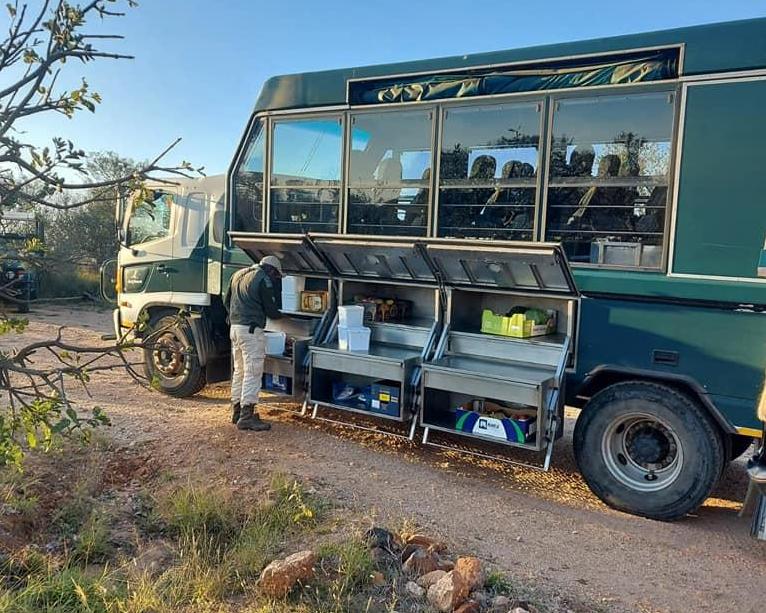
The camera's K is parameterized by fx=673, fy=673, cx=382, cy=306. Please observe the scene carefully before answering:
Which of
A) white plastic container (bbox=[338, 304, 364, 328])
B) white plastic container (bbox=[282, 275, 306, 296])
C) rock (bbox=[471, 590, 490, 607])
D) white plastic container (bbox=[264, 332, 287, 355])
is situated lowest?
rock (bbox=[471, 590, 490, 607])

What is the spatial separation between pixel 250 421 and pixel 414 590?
11.4ft

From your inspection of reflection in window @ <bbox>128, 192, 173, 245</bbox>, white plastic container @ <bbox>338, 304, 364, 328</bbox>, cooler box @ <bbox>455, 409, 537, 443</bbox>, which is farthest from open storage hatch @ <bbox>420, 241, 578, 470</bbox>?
reflection in window @ <bbox>128, 192, 173, 245</bbox>

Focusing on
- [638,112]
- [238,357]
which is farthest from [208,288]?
[638,112]

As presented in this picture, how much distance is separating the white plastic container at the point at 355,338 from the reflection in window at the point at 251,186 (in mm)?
1660

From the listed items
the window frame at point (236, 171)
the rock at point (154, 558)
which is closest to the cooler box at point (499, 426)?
the rock at point (154, 558)

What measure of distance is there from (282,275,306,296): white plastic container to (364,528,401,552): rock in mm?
3502

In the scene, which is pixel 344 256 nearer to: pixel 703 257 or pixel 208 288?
pixel 208 288

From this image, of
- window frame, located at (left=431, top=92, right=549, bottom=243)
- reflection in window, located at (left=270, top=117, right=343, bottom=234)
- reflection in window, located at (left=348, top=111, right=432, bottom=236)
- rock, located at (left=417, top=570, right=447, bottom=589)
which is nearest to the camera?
rock, located at (left=417, top=570, right=447, bottom=589)

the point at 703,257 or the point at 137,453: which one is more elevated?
the point at 703,257

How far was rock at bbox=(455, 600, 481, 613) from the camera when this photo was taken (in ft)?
10.6

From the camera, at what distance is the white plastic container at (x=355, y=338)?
21.0ft

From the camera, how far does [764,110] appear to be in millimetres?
4633

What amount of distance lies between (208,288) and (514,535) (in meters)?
4.70

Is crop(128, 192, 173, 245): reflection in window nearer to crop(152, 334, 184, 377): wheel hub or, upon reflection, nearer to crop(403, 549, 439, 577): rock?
crop(152, 334, 184, 377): wheel hub
